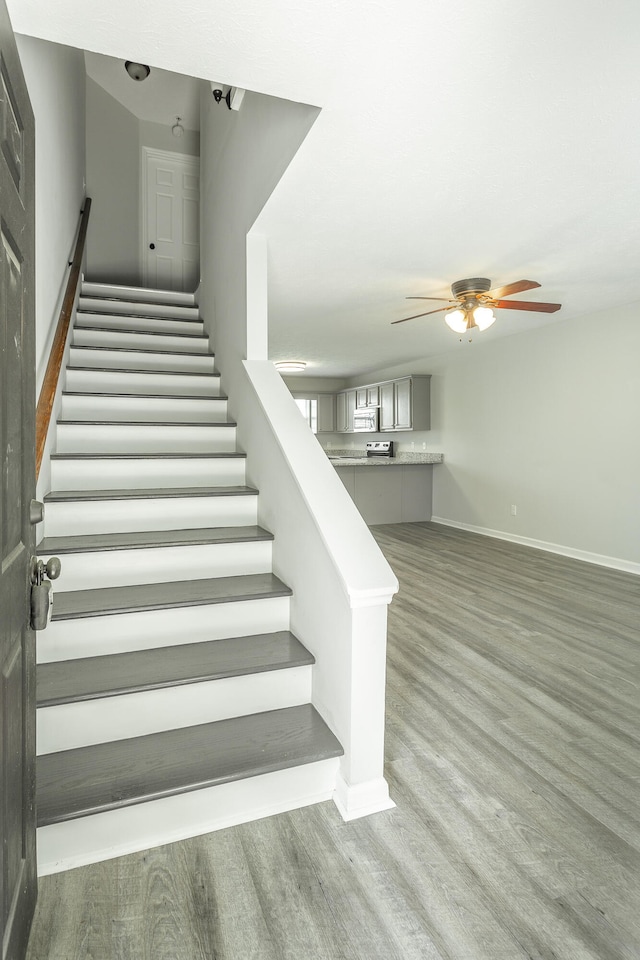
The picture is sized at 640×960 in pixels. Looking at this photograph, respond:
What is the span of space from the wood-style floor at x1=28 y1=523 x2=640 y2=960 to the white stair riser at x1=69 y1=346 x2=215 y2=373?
2.68m

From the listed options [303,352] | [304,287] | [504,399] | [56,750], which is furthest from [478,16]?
[303,352]

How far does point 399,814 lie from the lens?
1692 mm

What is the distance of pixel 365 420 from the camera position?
29.9ft

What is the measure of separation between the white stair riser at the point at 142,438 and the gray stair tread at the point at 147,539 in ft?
2.38

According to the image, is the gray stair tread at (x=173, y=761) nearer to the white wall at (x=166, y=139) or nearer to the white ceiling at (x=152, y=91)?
the white ceiling at (x=152, y=91)

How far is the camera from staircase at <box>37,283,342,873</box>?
156 cm

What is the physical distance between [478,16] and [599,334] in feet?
13.9

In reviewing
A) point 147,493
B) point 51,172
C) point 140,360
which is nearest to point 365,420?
point 140,360

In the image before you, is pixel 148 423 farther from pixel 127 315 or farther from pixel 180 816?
pixel 180 816

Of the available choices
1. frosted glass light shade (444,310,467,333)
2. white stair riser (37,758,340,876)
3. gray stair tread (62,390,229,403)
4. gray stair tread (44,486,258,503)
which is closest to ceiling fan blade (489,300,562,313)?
frosted glass light shade (444,310,467,333)

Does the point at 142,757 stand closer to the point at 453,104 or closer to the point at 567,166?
the point at 453,104

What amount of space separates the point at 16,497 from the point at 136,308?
3.95 meters

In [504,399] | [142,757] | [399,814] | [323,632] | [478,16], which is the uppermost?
[478,16]

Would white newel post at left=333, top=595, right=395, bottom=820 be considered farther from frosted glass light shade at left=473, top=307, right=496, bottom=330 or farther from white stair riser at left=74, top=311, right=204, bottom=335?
white stair riser at left=74, top=311, right=204, bottom=335
